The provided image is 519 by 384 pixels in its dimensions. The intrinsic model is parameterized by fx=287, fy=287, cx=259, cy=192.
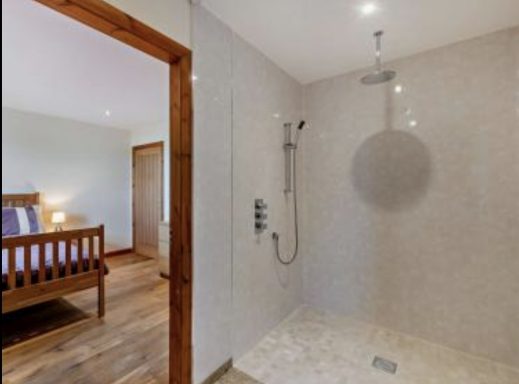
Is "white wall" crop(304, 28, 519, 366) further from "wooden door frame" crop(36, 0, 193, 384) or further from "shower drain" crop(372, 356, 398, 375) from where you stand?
"wooden door frame" crop(36, 0, 193, 384)

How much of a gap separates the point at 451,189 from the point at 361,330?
1.39 meters

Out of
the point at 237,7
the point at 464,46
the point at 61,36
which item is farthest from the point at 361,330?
the point at 61,36

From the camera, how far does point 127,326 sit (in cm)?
262

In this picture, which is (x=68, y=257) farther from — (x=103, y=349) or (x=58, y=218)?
(x=58, y=218)

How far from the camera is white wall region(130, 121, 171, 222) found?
4613 mm

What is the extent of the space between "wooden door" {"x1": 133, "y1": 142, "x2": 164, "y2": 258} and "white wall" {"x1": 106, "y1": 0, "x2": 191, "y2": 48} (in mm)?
3255

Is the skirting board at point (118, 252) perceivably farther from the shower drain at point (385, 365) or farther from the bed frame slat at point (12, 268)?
the shower drain at point (385, 365)

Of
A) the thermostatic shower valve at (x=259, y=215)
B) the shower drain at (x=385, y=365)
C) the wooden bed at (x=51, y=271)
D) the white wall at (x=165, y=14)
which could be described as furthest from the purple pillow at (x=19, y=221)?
the shower drain at (x=385, y=365)

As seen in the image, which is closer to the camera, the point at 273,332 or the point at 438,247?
the point at 438,247

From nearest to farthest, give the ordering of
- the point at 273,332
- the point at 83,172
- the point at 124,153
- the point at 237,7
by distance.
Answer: the point at 237,7 → the point at 273,332 → the point at 83,172 → the point at 124,153

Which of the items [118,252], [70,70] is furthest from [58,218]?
[70,70]

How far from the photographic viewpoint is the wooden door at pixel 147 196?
187 inches

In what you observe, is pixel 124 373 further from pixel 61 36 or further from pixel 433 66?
pixel 433 66

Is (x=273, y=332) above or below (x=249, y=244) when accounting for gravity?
below
